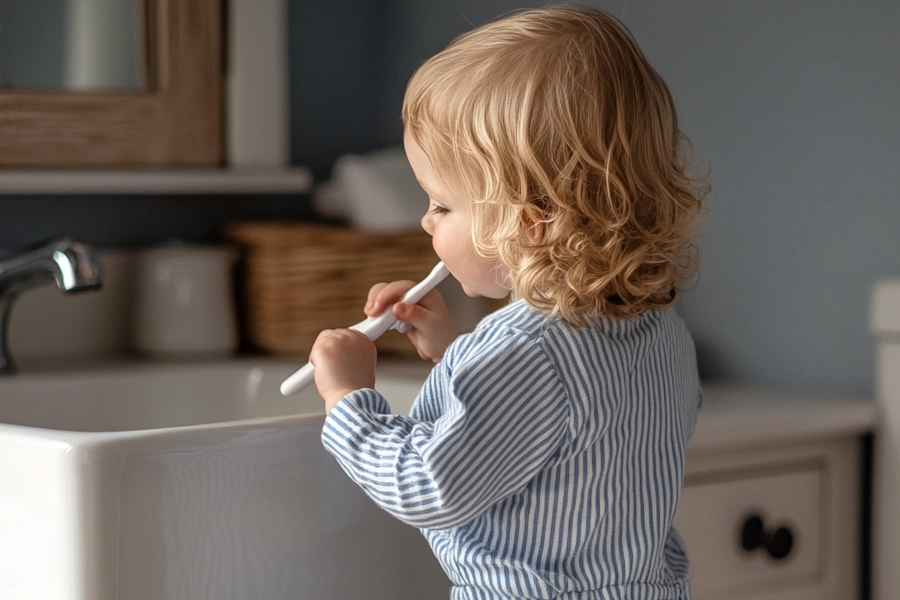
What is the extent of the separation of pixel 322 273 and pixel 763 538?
58 cm

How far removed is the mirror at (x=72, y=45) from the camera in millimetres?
1276

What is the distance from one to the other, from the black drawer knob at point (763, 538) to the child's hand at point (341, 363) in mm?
464

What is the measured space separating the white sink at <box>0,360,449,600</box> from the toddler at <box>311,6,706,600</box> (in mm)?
72

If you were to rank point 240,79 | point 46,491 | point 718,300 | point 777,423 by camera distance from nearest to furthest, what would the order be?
point 46,491 → point 777,423 → point 718,300 → point 240,79

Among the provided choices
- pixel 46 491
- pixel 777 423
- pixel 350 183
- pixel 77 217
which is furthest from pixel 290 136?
pixel 46 491

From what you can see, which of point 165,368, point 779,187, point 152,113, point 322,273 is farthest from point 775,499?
point 152,113

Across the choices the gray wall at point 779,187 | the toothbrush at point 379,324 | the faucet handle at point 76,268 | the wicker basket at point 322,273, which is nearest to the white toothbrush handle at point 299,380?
the toothbrush at point 379,324

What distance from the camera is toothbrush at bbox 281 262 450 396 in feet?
2.80

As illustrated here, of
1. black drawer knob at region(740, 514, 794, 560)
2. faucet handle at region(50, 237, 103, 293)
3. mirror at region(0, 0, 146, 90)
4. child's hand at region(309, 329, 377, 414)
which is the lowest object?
black drawer knob at region(740, 514, 794, 560)

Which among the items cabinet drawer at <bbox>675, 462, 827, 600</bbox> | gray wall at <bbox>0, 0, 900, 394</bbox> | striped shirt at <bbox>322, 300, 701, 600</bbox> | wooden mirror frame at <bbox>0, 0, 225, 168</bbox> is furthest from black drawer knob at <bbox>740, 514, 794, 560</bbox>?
wooden mirror frame at <bbox>0, 0, 225, 168</bbox>

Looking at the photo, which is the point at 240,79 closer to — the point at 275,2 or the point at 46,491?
the point at 275,2

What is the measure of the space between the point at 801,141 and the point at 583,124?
57 centimetres

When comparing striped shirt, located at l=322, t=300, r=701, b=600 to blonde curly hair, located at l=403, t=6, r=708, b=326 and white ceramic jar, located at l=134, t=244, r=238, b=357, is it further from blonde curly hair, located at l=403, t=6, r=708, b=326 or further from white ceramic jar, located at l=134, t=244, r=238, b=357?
white ceramic jar, located at l=134, t=244, r=238, b=357

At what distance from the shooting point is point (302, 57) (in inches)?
61.5
